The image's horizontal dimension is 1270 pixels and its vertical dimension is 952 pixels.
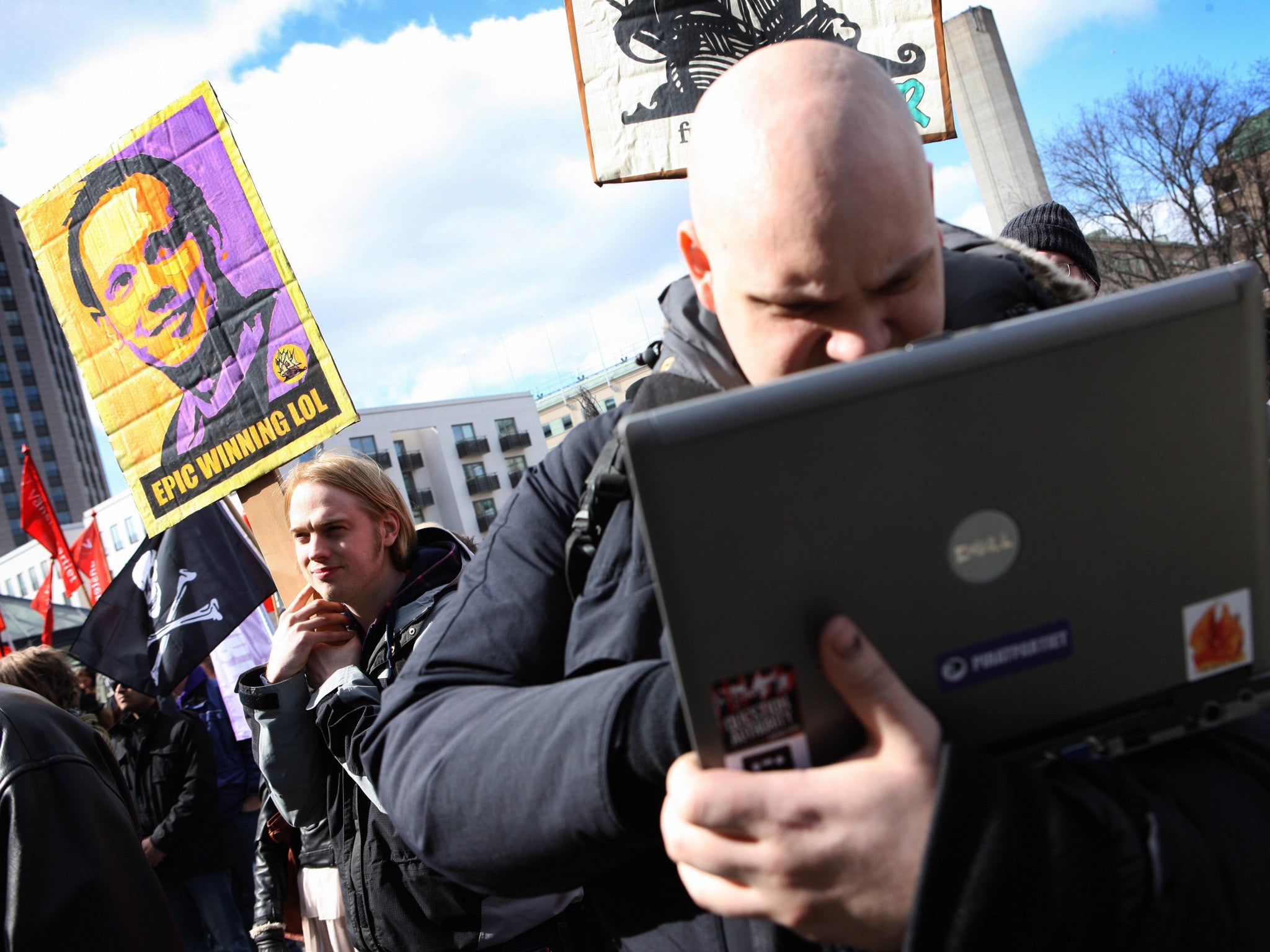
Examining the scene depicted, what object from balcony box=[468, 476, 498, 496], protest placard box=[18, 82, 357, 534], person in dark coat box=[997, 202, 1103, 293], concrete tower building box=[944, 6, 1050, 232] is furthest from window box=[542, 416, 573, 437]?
person in dark coat box=[997, 202, 1103, 293]

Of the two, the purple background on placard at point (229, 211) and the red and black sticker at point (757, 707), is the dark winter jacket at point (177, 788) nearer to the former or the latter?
the purple background on placard at point (229, 211)

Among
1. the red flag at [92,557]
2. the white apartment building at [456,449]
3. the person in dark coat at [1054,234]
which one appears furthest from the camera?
the white apartment building at [456,449]

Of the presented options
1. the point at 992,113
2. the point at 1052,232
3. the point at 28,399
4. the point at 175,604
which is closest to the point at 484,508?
the point at 992,113

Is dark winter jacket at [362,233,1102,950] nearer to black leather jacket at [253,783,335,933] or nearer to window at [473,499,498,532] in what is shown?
black leather jacket at [253,783,335,933]

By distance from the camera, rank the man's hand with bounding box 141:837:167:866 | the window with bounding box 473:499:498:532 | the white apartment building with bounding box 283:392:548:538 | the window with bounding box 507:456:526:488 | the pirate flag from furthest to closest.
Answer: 1. the window with bounding box 507:456:526:488
2. the window with bounding box 473:499:498:532
3. the white apartment building with bounding box 283:392:548:538
4. the man's hand with bounding box 141:837:167:866
5. the pirate flag

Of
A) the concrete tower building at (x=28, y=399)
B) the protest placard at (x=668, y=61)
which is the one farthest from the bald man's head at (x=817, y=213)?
the concrete tower building at (x=28, y=399)

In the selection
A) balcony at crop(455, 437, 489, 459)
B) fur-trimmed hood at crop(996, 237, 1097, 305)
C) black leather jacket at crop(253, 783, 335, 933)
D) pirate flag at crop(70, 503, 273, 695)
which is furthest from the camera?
balcony at crop(455, 437, 489, 459)

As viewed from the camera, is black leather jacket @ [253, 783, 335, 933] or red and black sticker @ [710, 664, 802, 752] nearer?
red and black sticker @ [710, 664, 802, 752]

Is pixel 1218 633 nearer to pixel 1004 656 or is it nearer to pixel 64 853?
pixel 1004 656

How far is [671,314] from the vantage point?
1271 millimetres

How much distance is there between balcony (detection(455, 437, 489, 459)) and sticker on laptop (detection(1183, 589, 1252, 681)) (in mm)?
72273

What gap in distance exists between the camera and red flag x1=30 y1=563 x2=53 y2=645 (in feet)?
33.2

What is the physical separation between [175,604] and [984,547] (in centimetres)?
498

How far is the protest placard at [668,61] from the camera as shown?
3271mm
